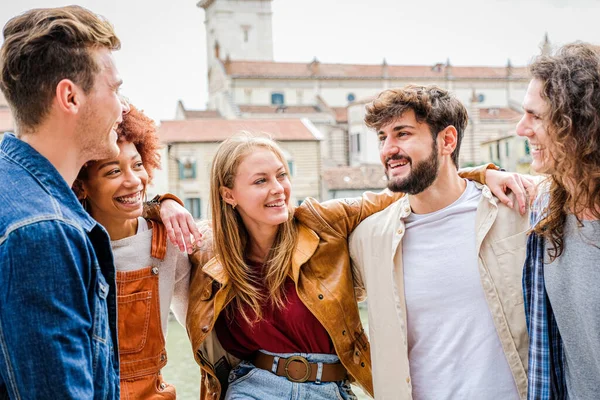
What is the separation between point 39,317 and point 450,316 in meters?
1.75

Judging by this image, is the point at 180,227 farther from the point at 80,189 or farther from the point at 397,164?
the point at 397,164

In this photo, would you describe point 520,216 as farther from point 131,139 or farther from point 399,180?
point 131,139

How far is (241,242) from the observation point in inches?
126

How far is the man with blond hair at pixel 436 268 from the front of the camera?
2680 mm

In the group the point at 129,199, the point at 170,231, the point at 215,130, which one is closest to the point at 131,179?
the point at 129,199

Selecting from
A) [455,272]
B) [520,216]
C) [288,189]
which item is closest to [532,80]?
[520,216]

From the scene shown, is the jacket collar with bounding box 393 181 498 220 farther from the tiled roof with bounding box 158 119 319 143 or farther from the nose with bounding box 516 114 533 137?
the tiled roof with bounding box 158 119 319 143

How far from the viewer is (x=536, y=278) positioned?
7.56 ft

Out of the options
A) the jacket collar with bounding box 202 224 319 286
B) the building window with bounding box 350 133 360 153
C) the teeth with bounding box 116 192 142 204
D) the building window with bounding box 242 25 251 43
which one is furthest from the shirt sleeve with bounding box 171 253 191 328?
the building window with bounding box 242 25 251 43

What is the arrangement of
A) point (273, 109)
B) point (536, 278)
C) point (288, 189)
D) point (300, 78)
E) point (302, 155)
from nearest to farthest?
point (536, 278), point (288, 189), point (302, 155), point (273, 109), point (300, 78)

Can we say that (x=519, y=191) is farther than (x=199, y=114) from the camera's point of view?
No

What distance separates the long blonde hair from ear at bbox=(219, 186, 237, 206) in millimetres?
18

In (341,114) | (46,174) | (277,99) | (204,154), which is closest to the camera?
(46,174)

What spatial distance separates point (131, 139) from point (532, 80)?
161 cm
